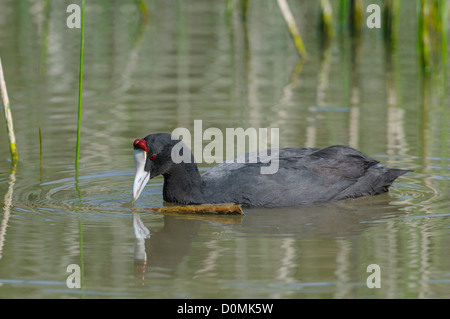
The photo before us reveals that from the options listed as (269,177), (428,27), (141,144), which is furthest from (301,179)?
(428,27)

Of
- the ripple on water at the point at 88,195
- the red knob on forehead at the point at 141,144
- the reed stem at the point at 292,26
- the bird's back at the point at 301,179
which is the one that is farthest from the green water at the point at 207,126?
the red knob on forehead at the point at 141,144

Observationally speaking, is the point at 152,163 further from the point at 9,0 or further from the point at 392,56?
the point at 9,0

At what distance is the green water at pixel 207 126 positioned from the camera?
4.93m

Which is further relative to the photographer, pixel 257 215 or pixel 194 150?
pixel 194 150

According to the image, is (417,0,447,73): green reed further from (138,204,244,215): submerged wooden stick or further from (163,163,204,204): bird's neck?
(138,204,244,215): submerged wooden stick

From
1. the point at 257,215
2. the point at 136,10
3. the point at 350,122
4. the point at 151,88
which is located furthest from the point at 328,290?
the point at 136,10

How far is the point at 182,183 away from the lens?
6684mm

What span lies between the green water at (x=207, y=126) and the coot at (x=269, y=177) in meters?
0.15

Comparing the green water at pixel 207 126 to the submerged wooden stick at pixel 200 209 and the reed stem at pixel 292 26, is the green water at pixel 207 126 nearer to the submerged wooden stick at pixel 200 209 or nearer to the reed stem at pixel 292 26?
the submerged wooden stick at pixel 200 209

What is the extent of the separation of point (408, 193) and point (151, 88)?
16.3 ft

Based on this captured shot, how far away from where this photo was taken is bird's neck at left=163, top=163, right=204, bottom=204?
21.9 feet

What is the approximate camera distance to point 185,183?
21.9 feet

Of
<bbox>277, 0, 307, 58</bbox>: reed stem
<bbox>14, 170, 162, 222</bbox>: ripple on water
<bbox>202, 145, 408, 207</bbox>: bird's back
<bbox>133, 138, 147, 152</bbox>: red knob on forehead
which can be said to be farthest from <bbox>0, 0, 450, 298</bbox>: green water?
<bbox>133, 138, 147, 152</bbox>: red knob on forehead

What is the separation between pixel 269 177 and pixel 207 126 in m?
2.52
